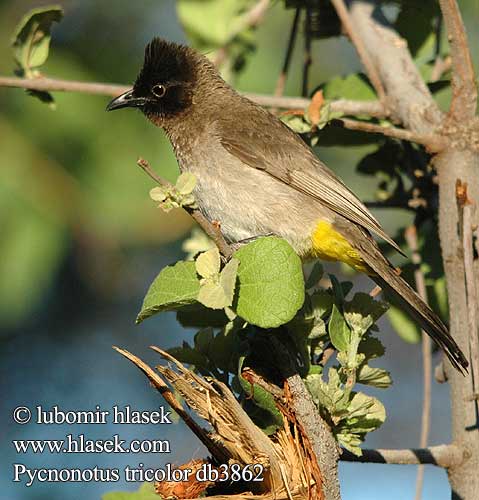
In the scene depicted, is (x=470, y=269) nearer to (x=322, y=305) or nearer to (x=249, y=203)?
(x=322, y=305)

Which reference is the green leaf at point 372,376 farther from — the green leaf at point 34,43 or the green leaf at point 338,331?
the green leaf at point 34,43

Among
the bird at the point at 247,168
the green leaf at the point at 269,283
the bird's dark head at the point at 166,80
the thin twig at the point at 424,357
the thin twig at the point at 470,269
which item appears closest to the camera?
the green leaf at the point at 269,283

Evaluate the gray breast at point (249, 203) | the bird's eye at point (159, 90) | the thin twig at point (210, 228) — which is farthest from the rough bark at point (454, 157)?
the bird's eye at point (159, 90)

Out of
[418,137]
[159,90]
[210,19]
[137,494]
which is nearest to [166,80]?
[159,90]

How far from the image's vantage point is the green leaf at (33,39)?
11.1 feet

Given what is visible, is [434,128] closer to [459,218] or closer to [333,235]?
[459,218]

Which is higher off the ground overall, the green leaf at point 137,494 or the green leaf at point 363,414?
the green leaf at point 363,414

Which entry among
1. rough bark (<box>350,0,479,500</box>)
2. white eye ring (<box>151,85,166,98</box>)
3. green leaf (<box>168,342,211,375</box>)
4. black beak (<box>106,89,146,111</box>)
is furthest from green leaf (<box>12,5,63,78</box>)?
green leaf (<box>168,342,211,375</box>)

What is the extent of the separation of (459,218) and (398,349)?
289 cm

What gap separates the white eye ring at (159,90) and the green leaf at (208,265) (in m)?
1.69

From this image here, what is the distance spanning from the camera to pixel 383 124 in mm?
3363

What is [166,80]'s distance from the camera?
3992 mm

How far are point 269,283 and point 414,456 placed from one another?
2.32 feet

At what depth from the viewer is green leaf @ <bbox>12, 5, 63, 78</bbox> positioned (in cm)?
339
